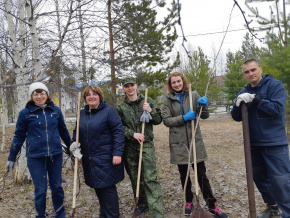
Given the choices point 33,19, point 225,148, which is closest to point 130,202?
point 33,19

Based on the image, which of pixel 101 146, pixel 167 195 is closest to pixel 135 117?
pixel 101 146

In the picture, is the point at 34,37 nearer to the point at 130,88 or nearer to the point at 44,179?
the point at 130,88

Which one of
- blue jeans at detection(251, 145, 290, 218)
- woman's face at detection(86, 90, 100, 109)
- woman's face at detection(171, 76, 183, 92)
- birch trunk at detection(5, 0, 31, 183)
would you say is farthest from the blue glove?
birch trunk at detection(5, 0, 31, 183)

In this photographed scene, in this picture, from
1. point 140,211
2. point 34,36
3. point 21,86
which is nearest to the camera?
point 140,211

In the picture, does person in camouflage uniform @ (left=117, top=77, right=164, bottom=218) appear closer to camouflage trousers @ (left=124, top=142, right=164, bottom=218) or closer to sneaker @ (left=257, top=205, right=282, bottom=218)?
camouflage trousers @ (left=124, top=142, right=164, bottom=218)

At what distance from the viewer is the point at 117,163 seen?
9.09 ft

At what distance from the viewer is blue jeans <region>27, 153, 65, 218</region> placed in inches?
113

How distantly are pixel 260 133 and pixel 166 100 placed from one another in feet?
3.98

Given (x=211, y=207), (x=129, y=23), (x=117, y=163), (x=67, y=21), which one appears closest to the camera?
(x=117, y=163)

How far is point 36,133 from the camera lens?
288 cm

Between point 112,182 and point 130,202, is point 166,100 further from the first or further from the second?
point 130,202

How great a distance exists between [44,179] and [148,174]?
4.33 ft

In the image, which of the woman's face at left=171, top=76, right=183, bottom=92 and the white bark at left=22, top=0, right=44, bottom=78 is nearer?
the woman's face at left=171, top=76, right=183, bottom=92

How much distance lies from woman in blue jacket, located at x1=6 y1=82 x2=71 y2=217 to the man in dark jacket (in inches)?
89.7
